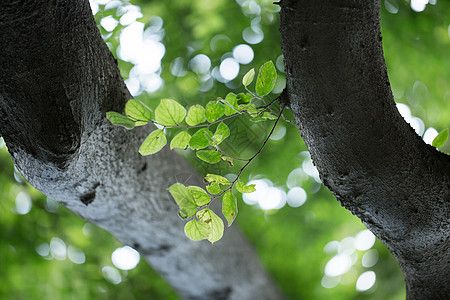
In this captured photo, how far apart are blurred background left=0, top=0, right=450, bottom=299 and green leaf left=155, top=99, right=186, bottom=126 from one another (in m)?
0.77

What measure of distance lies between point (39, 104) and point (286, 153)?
1257 millimetres

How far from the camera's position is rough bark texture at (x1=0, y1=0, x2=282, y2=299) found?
58cm

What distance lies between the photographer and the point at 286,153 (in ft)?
5.63

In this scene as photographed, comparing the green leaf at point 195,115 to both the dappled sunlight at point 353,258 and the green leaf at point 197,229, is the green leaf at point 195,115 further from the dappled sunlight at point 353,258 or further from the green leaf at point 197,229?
the dappled sunlight at point 353,258

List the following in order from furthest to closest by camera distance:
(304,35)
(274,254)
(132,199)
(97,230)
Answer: (274,254)
(97,230)
(132,199)
(304,35)

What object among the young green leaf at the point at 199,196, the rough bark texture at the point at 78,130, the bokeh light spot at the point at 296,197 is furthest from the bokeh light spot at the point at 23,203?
the young green leaf at the point at 199,196

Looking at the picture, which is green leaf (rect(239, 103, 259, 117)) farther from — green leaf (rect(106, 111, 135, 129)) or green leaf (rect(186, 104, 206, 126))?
green leaf (rect(106, 111, 135, 129))

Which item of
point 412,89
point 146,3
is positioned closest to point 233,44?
point 146,3

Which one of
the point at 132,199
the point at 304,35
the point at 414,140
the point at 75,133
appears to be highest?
the point at 304,35

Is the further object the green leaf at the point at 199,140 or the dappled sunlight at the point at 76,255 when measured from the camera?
the dappled sunlight at the point at 76,255

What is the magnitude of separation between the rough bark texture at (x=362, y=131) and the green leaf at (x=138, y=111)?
24 cm

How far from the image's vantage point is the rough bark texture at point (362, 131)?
0.52 m

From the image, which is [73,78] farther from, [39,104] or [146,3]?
[146,3]

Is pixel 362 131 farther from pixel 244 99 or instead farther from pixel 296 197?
pixel 296 197
